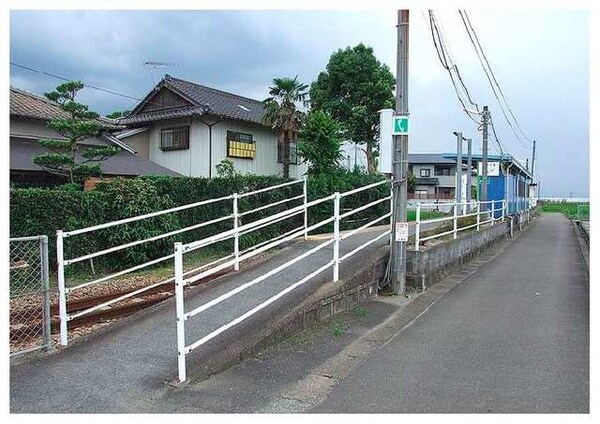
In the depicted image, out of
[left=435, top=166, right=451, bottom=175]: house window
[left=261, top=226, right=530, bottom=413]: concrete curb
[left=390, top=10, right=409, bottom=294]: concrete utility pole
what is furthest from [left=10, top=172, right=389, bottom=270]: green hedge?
[left=435, top=166, right=451, bottom=175]: house window

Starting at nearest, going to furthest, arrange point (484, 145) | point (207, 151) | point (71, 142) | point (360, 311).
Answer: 1. point (360, 311)
2. point (71, 142)
3. point (484, 145)
4. point (207, 151)

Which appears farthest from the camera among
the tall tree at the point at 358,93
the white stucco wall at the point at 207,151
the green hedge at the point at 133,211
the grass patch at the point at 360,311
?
the tall tree at the point at 358,93

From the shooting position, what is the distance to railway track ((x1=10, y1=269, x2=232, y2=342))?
5229 mm

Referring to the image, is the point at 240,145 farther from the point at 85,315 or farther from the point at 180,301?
the point at 180,301

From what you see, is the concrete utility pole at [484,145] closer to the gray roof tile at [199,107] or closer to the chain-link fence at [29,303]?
the gray roof tile at [199,107]

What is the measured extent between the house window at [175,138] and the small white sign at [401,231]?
41.8 ft

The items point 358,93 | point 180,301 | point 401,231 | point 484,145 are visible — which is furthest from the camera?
point 358,93

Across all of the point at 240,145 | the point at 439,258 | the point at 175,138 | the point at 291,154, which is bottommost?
the point at 439,258

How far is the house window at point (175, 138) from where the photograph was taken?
18283 millimetres

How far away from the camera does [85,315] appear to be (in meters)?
5.60

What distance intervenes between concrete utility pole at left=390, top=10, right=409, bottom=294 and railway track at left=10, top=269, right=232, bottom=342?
7.75 feet

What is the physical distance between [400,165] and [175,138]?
1324cm

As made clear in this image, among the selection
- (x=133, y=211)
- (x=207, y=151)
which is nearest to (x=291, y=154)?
(x=207, y=151)

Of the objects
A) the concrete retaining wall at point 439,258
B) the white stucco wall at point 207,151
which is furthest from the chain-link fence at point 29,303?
the white stucco wall at point 207,151
